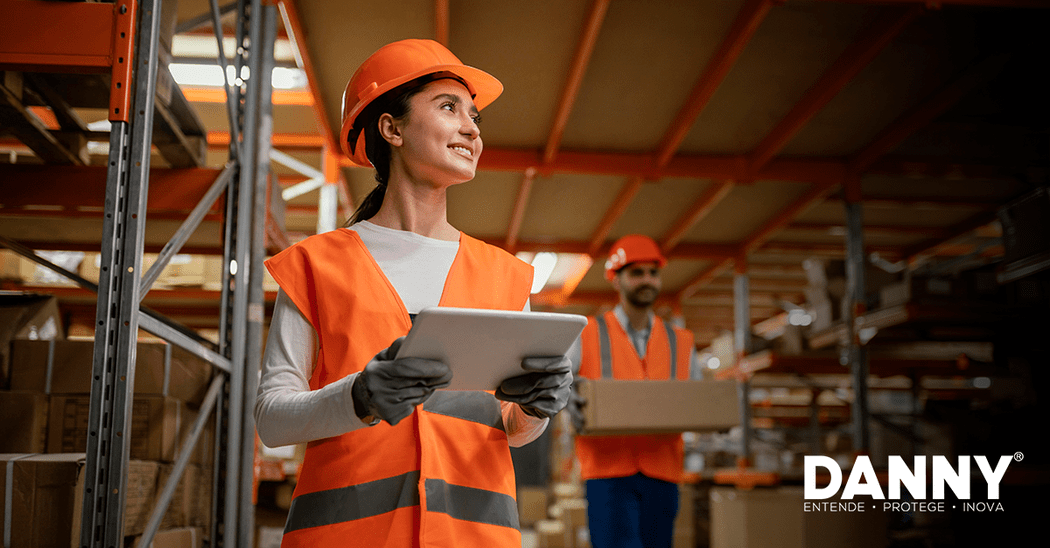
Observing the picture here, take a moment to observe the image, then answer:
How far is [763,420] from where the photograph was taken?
24.7 metres

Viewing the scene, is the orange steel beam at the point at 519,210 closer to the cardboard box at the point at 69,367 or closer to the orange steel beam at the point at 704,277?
the orange steel beam at the point at 704,277

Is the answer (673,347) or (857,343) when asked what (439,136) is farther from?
(857,343)

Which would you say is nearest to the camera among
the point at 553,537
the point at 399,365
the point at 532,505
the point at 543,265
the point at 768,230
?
the point at 399,365

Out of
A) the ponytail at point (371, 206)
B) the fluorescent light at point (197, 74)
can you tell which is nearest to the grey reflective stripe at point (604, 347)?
the ponytail at point (371, 206)

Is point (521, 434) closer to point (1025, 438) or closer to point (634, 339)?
point (634, 339)

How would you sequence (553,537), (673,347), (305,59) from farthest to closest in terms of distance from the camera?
(553,537) → (305,59) → (673,347)

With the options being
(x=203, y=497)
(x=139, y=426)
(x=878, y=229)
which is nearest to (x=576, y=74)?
(x=203, y=497)

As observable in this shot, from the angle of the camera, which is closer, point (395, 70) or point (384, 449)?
point (384, 449)

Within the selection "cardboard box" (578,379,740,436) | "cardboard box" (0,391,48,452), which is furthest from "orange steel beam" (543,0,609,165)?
"cardboard box" (0,391,48,452)

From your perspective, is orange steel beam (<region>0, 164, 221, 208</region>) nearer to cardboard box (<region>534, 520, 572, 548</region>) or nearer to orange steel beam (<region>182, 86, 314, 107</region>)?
orange steel beam (<region>182, 86, 314, 107</region>)

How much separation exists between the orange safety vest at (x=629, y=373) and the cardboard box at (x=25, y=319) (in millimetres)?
2893

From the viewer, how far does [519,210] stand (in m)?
11.7

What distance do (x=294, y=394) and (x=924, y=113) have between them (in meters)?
8.95

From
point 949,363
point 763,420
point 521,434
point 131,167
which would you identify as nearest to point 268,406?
point 521,434
